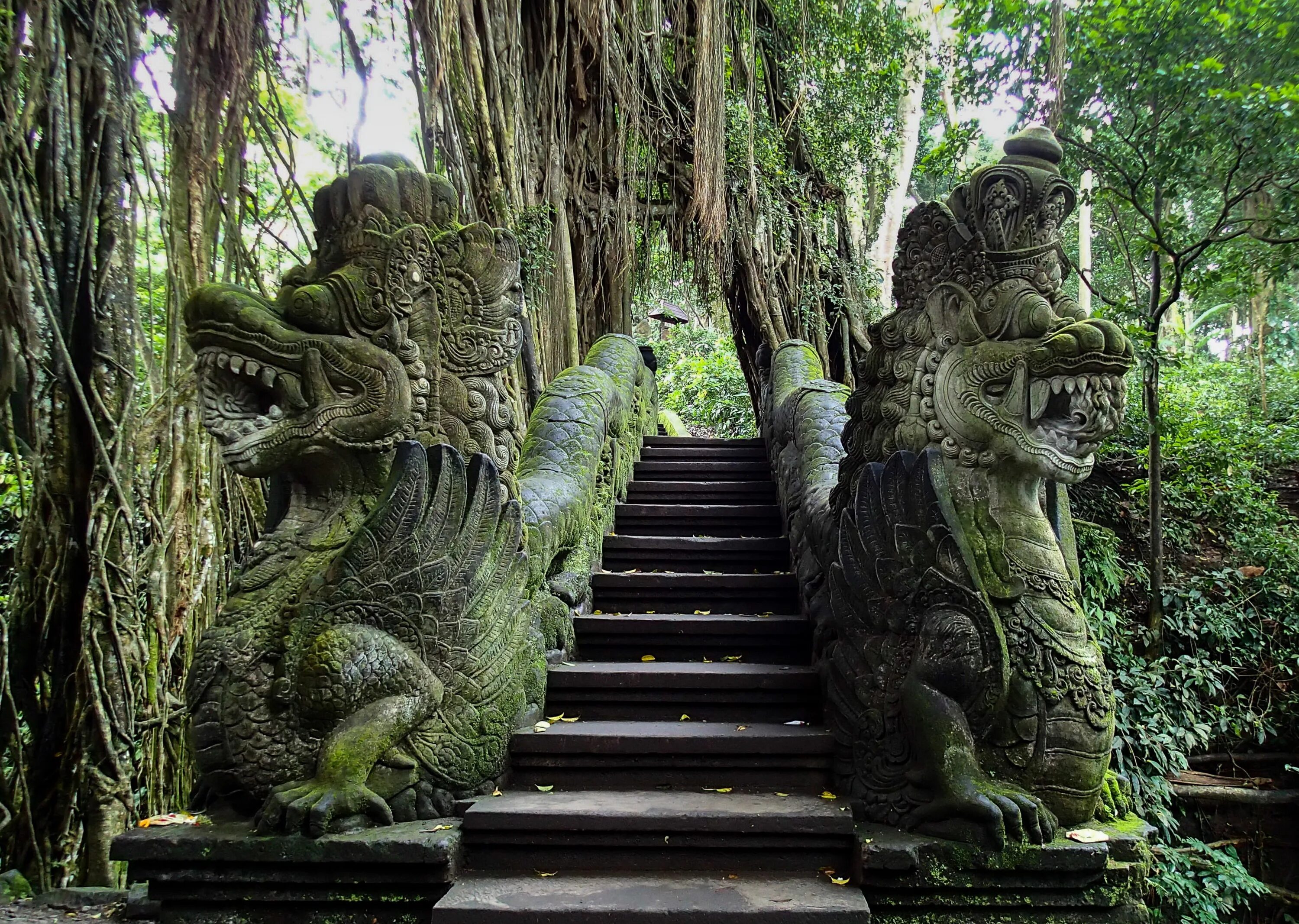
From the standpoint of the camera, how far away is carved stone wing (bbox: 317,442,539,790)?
2.44m

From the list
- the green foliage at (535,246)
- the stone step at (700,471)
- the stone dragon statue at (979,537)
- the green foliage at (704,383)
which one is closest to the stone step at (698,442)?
the stone step at (700,471)

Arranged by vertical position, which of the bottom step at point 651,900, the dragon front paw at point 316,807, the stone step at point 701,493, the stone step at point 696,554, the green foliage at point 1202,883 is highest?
the stone step at point 701,493

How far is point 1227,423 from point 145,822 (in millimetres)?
8509

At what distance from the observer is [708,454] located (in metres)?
6.35

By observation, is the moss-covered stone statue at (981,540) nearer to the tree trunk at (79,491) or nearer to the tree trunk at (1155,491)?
the tree trunk at (79,491)

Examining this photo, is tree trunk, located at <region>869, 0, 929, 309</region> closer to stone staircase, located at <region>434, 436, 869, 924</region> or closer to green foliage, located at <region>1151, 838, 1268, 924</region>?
green foliage, located at <region>1151, 838, 1268, 924</region>

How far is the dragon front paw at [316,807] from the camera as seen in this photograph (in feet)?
7.02

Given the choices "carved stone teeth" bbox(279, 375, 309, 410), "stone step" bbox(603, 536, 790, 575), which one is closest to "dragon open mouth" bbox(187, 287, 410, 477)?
"carved stone teeth" bbox(279, 375, 309, 410)

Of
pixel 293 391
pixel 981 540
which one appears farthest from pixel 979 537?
pixel 293 391

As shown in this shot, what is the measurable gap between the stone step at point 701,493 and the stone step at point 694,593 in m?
1.42

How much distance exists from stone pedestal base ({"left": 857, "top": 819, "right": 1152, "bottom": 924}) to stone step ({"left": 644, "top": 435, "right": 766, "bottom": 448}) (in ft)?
14.1

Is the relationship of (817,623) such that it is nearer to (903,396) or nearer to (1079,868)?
(903,396)

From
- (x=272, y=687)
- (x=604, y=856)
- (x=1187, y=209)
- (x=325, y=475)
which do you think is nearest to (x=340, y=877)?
(x=272, y=687)

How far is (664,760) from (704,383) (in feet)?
35.9
